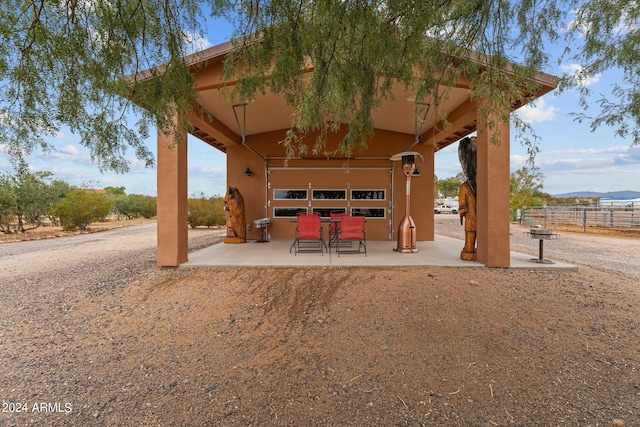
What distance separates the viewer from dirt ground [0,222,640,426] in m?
2.43

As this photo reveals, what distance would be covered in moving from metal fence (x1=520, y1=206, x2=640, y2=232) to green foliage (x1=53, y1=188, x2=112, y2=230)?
88.6 feet

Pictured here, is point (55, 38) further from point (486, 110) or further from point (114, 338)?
point (486, 110)

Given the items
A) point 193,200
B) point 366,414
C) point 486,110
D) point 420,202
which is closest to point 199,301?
point 366,414

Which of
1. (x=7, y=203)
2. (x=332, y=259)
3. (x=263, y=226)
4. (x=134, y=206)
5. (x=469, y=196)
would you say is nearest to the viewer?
(x=469, y=196)

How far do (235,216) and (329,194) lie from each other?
3011 mm

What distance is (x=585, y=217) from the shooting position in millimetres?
17234

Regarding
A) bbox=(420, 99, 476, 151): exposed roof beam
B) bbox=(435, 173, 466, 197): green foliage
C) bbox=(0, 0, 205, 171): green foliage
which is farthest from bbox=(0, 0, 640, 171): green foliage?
bbox=(435, 173, 466, 197): green foliage

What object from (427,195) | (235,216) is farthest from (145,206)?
(427,195)

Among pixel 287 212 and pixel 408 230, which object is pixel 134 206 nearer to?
pixel 287 212

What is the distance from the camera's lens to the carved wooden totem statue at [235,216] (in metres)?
9.04

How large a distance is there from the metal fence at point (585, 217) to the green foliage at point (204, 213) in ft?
65.3

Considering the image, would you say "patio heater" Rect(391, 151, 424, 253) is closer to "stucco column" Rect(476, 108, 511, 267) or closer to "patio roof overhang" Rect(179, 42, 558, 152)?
"patio roof overhang" Rect(179, 42, 558, 152)

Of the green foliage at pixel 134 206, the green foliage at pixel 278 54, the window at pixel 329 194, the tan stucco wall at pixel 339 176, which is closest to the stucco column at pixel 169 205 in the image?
the green foliage at pixel 278 54

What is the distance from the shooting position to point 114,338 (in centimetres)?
361
